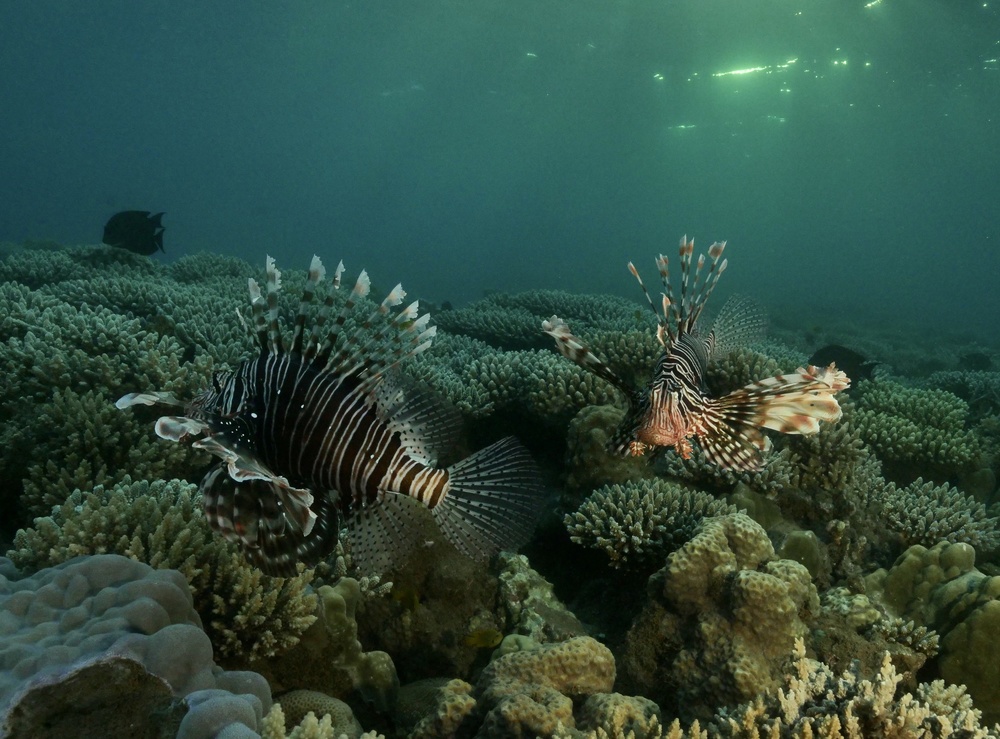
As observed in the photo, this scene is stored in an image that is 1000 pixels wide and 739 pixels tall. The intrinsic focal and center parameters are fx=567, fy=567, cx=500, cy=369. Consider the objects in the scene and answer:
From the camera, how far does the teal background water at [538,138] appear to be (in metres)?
33.1

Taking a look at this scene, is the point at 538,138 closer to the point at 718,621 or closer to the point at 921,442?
the point at 921,442

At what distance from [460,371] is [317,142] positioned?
104 meters

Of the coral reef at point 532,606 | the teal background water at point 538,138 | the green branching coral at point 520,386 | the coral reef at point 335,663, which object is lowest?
the coral reef at point 335,663

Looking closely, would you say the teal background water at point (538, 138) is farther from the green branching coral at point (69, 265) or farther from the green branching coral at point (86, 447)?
the green branching coral at point (86, 447)

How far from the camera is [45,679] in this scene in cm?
163

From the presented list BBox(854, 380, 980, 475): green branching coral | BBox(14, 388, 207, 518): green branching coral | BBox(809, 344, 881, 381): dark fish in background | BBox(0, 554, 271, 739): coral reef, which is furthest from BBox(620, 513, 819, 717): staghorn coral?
BBox(809, 344, 881, 381): dark fish in background

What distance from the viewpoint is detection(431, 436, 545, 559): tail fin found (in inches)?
98.7

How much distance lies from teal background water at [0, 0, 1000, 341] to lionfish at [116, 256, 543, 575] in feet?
92.0

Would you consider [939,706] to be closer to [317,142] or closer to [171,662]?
[171,662]

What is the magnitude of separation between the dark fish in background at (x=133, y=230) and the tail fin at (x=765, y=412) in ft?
28.7

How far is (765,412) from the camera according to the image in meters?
2.68

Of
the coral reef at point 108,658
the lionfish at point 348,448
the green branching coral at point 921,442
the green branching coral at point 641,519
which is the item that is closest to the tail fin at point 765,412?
the green branching coral at point 641,519

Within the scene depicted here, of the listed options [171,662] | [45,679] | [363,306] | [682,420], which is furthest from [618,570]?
[363,306]

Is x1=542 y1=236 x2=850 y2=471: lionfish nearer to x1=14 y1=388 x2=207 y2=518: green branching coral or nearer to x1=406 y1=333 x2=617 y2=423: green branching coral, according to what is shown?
x1=406 y1=333 x2=617 y2=423: green branching coral
